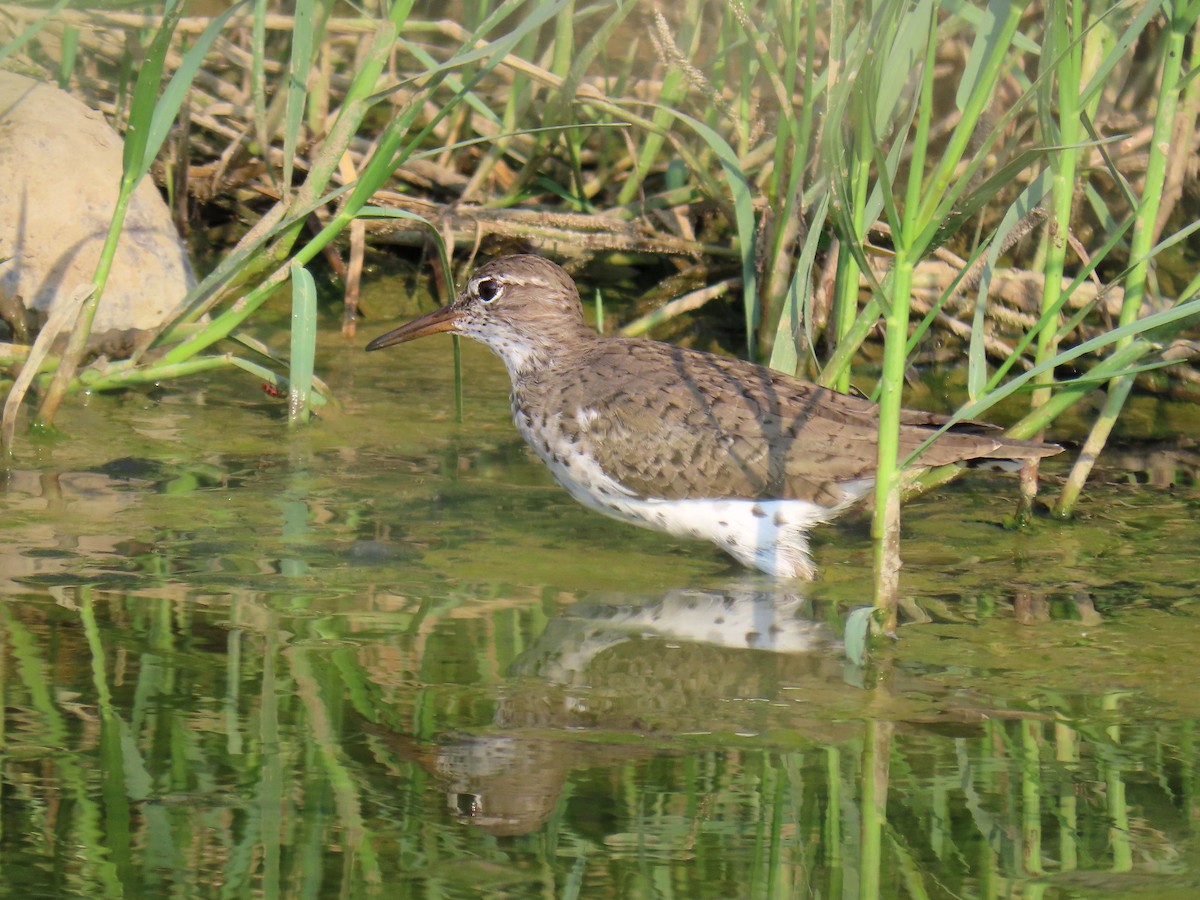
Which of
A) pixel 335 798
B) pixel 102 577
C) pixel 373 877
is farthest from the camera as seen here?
pixel 102 577

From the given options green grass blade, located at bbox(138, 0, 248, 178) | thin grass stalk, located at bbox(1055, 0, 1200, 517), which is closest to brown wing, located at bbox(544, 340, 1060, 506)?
thin grass stalk, located at bbox(1055, 0, 1200, 517)

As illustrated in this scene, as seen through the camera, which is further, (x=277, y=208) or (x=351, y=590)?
(x=277, y=208)

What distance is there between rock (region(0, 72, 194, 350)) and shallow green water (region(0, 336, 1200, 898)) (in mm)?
763

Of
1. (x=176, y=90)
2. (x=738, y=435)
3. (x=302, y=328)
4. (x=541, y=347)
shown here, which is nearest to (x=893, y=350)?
(x=738, y=435)

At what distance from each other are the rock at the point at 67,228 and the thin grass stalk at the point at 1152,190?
12.7ft

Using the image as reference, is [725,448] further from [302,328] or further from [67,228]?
[67,228]

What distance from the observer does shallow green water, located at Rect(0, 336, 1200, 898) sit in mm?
3305

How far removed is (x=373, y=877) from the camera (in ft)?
10.5

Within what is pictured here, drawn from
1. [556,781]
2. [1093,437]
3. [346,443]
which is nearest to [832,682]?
[556,781]

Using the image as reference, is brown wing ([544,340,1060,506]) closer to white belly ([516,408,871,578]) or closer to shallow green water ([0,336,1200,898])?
white belly ([516,408,871,578])

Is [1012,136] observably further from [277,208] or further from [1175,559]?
[277,208]

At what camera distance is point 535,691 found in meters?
4.23

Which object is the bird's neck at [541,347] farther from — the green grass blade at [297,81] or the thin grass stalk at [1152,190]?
the thin grass stalk at [1152,190]

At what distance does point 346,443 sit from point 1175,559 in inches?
126
